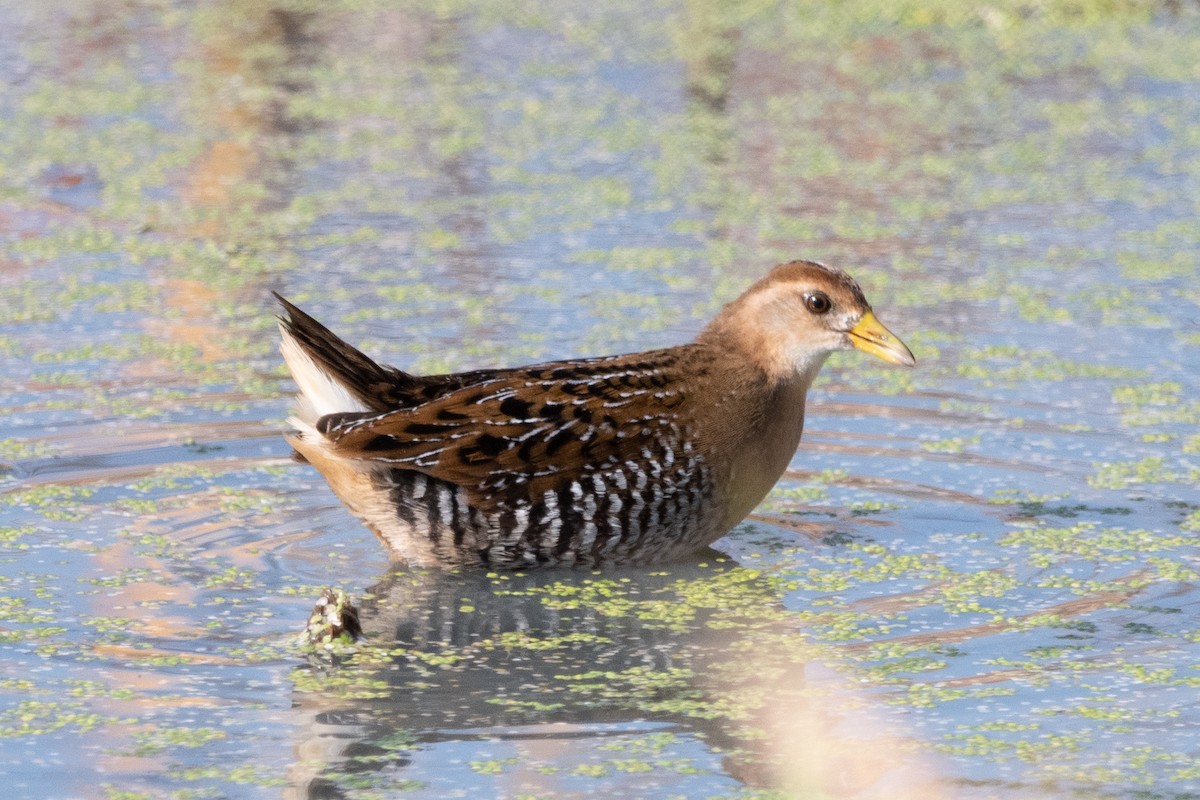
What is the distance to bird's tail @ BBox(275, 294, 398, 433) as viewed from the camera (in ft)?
20.1

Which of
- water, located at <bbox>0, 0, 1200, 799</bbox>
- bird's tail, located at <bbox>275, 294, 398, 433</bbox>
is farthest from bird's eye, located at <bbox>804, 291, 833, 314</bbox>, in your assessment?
bird's tail, located at <bbox>275, 294, 398, 433</bbox>

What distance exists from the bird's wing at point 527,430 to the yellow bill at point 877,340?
0.65 m

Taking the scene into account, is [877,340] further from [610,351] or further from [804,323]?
[610,351]

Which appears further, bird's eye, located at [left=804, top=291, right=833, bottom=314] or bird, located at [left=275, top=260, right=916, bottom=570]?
bird's eye, located at [left=804, top=291, right=833, bottom=314]

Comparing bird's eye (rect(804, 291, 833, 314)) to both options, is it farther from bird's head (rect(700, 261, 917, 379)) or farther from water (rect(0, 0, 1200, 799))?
water (rect(0, 0, 1200, 799))

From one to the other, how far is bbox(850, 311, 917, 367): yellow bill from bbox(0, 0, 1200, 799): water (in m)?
0.55

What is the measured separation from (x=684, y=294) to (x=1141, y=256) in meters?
2.20

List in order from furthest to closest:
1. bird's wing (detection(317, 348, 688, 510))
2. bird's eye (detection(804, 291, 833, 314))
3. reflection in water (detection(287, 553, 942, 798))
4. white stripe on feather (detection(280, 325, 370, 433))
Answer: bird's eye (detection(804, 291, 833, 314)) < white stripe on feather (detection(280, 325, 370, 433)) < bird's wing (detection(317, 348, 688, 510)) < reflection in water (detection(287, 553, 942, 798))

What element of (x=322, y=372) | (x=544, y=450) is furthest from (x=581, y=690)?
(x=322, y=372)

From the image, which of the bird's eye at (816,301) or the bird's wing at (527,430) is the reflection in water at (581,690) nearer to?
the bird's wing at (527,430)

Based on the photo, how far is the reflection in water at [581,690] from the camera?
470 cm

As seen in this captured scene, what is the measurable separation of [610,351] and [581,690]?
3048 millimetres

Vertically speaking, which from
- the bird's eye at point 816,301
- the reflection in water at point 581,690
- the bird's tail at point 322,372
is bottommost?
the reflection in water at point 581,690

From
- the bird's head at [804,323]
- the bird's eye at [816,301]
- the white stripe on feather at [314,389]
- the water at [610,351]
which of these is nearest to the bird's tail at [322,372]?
the white stripe on feather at [314,389]
